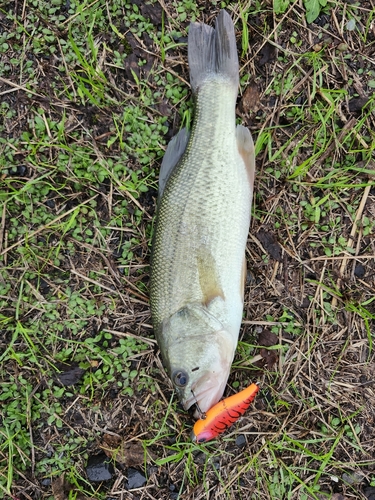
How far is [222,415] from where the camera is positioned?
336 cm

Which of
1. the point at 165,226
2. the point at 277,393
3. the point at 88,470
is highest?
the point at 165,226

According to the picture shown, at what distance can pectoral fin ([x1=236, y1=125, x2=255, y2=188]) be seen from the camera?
343cm

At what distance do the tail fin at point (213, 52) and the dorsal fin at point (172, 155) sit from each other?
362 mm

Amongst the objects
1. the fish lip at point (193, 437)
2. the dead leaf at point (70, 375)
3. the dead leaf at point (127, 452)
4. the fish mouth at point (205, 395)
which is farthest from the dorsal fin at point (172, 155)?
the dead leaf at point (127, 452)

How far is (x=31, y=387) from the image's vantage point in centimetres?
369

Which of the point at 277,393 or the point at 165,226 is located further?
the point at 277,393

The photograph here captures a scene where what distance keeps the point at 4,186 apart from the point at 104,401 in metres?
1.93

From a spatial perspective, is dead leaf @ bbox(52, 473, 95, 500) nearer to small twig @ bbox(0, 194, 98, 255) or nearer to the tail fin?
small twig @ bbox(0, 194, 98, 255)

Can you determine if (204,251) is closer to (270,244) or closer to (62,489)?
(270,244)

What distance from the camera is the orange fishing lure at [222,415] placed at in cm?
335

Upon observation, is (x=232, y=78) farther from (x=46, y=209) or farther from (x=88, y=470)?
(x=88, y=470)

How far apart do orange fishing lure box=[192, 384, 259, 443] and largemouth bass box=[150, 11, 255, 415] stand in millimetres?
100

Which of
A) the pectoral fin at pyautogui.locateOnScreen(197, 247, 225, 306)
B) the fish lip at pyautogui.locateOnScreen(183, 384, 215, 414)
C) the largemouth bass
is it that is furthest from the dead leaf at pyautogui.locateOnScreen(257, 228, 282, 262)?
the fish lip at pyautogui.locateOnScreen(183, 384, 215, 414)

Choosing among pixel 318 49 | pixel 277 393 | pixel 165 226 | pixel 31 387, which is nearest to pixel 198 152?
pixel 165 226
